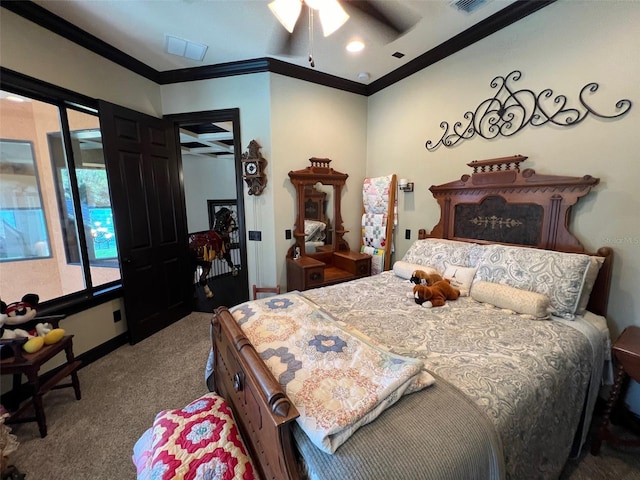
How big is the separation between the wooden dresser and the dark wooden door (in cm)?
145

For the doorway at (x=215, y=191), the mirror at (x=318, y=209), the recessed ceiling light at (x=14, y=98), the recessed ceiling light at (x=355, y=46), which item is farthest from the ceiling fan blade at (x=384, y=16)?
the recessed ceiling light at (x=14, y=98)

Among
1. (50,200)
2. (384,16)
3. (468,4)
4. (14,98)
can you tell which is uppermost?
(468,4)

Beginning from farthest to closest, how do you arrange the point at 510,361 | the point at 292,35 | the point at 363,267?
the point at 363,267, the point at 292,35, the point at 510,361

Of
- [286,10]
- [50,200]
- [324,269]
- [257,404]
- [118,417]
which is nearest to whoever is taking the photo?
[257,404]

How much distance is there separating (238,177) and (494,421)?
120 inches

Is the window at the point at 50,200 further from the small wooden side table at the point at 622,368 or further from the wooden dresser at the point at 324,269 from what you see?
the small wooden side table at the point at 622,368

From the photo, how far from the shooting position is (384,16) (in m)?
1.58

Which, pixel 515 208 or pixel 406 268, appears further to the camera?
pixel 406 268

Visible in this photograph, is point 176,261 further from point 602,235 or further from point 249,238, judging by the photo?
point 602,235

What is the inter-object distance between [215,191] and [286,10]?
5600 millimetres

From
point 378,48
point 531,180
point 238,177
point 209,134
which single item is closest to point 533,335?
point 531,180

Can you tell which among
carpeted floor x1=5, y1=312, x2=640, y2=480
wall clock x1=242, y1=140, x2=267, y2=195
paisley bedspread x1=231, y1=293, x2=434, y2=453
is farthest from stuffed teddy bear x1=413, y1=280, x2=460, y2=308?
wall clock x1=242, y1=140, x2=267, y2=195

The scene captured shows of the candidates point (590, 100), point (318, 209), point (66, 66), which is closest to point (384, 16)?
point (590, 100)

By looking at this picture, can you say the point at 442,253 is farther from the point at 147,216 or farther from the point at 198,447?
the point at 147,216
